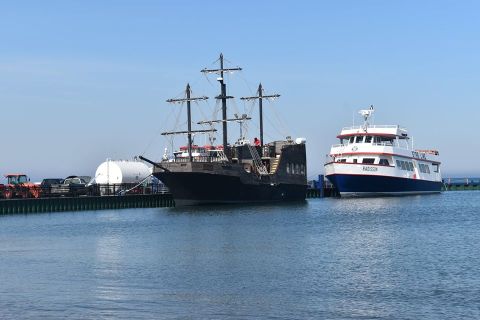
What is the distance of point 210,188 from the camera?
7500 centimetres

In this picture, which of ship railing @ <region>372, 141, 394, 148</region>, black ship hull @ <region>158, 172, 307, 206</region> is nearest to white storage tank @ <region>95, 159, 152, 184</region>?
black ship hull @ <region>158, 172, 307, 206</region>

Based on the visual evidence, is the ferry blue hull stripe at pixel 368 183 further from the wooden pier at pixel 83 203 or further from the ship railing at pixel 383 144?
the wooden pier at pixel 83 203

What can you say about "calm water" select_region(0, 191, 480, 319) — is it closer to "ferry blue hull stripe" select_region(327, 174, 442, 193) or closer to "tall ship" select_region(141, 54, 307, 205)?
"tall ship" select_region(141, 54, 307, 205)

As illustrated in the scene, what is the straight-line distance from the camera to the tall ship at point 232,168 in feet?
242

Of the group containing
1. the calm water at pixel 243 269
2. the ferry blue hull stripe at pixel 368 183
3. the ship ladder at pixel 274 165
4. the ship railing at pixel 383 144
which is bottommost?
the calm water at pixel 243 269

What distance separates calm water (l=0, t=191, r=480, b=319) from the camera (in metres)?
24.4

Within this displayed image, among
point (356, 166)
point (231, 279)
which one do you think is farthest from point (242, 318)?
point (356, 166)

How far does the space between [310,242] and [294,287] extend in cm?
1535

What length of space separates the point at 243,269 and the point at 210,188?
42.5 metres

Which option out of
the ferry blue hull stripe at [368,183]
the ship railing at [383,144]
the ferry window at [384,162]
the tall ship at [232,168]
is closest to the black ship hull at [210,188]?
the tall ship at [232,168]

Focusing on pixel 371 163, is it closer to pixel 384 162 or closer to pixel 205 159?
pixel 384 162

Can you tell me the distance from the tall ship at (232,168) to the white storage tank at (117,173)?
846cm

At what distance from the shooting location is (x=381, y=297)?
25.9m

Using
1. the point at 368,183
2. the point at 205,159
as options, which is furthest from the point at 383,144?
the point at 205,159
